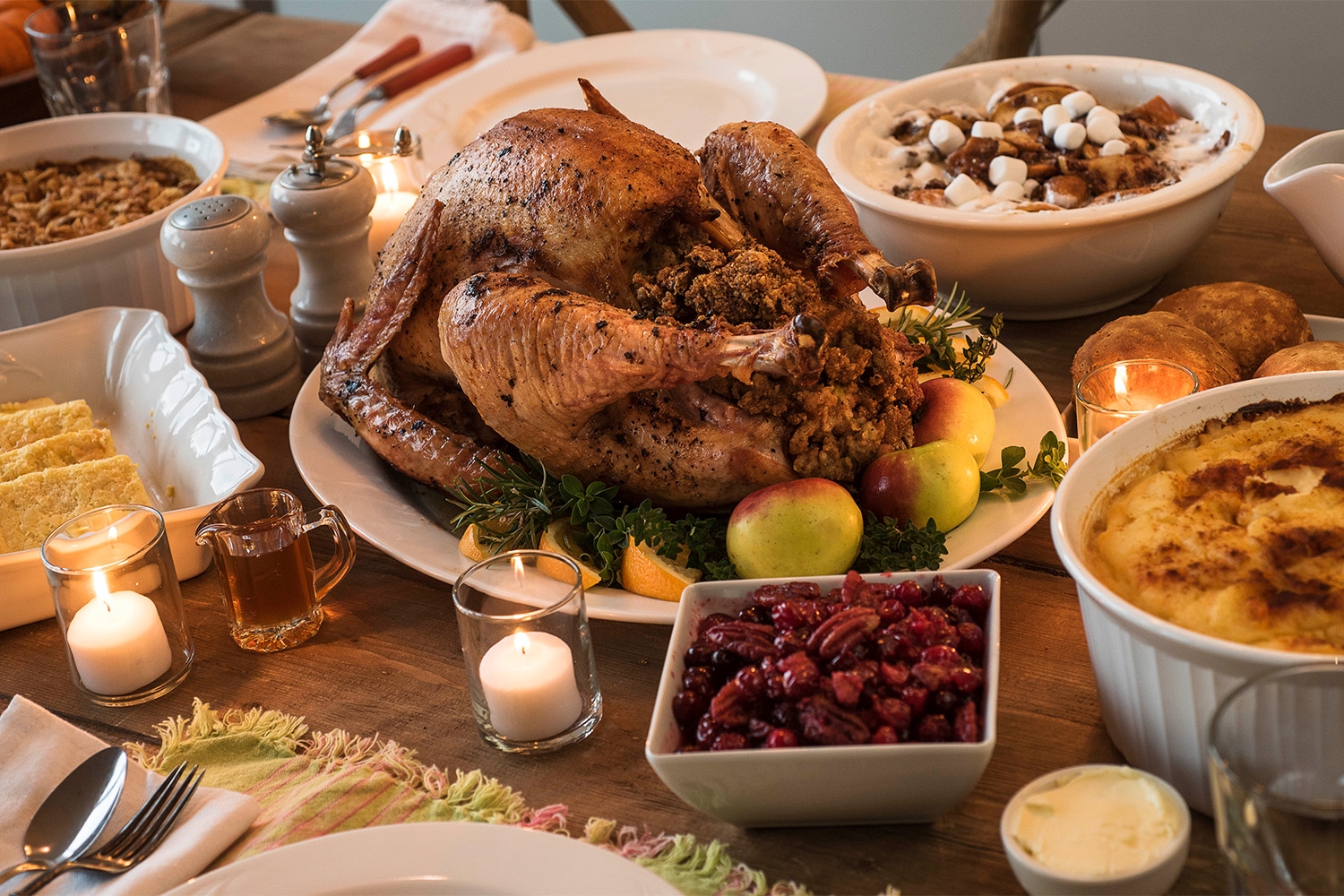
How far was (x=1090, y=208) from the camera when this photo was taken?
1758 mm

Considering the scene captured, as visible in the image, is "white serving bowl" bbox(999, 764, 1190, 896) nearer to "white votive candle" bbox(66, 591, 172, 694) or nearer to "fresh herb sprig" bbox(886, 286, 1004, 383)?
"fresh herb sprig" bbox(886, 286, 1004, 383)

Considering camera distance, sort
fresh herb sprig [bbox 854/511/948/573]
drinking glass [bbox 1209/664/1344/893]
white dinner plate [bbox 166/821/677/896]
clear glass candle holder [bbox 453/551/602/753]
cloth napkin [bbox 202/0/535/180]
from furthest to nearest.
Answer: cloth napkin [bbox 202/0/535/180]
fresh herb sprig [bbox 854/511/948/573]
clear glass candle holder [bbox 453/551/602/753]
white dinner plate [bbox 166/821/677/896]
drinking glass [bbox 1209/664/1344/893]

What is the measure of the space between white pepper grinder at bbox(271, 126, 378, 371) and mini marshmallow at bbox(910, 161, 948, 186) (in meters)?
0.97

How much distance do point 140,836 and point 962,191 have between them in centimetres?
154

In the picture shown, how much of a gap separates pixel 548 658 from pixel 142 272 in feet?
4.48

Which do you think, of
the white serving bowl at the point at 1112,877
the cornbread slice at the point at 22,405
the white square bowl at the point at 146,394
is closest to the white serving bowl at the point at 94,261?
the white square bowl at the point at 146,394

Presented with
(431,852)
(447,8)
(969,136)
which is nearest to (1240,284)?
(969,136)

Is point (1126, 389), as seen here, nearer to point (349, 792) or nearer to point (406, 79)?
point (349, 792)

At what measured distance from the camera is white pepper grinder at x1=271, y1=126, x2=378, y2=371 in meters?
1.88

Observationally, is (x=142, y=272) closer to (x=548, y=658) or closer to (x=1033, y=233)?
(x=548, y=658)

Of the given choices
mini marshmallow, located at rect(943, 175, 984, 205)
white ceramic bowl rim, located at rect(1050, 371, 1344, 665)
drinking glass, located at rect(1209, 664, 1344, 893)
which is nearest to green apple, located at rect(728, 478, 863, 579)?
white ceramic bowl rim, located at rect(1050, 371, 1344, 665)

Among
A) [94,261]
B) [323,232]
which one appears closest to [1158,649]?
[323,232]

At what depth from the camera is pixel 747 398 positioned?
1409mm

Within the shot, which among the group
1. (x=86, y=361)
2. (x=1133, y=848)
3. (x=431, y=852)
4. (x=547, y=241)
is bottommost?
(x=86, y=361)
